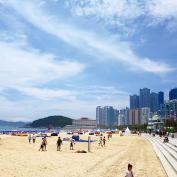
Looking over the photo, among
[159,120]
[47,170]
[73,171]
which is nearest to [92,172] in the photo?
[73,171]

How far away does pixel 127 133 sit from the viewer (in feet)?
427

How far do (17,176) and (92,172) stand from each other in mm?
5319

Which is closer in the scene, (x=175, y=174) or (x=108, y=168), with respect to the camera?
(x=175, y=174)

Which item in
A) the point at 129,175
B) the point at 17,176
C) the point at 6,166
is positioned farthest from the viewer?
the point at 6,166

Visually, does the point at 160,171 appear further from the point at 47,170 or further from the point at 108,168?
the point at 47,170

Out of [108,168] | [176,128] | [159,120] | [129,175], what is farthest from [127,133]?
[129,175]

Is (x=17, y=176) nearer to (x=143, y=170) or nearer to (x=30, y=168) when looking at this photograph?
(x=30, y=168)

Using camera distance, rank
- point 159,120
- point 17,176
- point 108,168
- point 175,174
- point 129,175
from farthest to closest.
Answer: point 159,120
point 108,168
point 175,174
point 17,176
point 129,175

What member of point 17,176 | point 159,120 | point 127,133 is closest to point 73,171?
point 17,176

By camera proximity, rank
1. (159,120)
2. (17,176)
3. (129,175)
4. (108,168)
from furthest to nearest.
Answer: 1. (159,120)
2. (108,168)
3. (17,176)
4. (129,175)

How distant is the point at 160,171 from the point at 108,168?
12.0ft

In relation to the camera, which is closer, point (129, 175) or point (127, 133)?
point (129, 175)

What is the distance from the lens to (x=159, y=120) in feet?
630

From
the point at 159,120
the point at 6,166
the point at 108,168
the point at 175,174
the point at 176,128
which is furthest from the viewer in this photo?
the point at 159,120
